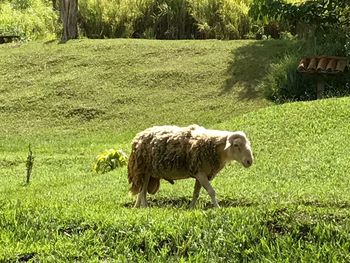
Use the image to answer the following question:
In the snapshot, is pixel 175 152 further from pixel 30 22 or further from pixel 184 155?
pixel 30 22

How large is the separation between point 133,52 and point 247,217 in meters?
17.3

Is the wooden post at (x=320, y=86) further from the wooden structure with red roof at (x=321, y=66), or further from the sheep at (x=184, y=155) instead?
the sheep at (x=184, y=155)

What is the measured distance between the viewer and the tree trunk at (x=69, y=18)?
81.6 feet

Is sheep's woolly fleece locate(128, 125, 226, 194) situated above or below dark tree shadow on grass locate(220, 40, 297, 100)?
above

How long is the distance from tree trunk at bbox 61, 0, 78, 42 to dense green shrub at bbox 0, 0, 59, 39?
248 centimetres

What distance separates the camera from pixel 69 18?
2516 cm

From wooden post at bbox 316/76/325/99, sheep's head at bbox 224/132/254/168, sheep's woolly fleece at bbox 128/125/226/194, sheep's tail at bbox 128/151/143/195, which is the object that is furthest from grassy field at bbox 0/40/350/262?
wooden post at bbox 316/76/325/99

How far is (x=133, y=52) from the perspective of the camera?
23.0m

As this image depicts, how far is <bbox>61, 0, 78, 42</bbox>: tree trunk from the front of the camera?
2486 centimetres

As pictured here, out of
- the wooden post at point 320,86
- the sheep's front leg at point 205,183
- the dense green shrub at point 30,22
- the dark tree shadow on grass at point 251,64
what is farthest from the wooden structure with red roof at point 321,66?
the dense green shrub at point 30,22

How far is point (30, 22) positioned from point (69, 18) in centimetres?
429

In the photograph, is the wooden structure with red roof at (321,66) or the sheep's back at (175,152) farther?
the wooden structure with red roof at (321,66)

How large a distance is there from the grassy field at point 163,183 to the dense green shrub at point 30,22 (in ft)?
9.62

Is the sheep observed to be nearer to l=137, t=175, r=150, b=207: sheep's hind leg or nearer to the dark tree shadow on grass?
l=137, t=175, r=150, b=207: sheep's hind leg
